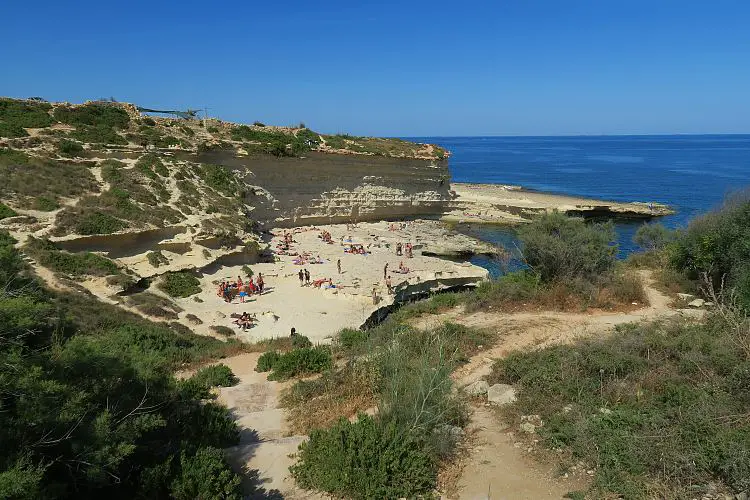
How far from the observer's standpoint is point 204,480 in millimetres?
5504

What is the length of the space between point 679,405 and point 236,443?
6254 mm

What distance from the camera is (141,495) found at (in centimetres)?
526

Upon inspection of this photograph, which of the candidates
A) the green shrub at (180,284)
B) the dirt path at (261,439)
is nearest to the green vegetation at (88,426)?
the dirt path at (261,439)

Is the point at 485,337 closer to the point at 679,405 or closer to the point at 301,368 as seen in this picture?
the point at 301,368

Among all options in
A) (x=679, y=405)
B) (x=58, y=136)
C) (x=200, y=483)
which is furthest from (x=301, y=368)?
(x=58, y=136)

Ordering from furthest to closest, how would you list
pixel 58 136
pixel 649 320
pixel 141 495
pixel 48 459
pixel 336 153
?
pixel 336 153
pixel 58 136
pixel 649 320
pixel 141 495
pixel 48 459

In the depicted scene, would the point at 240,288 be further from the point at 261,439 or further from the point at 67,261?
the point at 261,439

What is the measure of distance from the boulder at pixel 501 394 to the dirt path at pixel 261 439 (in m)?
3.18

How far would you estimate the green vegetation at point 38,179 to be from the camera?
2241 centimetres

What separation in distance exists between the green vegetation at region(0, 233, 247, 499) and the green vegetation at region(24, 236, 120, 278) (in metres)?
13.1

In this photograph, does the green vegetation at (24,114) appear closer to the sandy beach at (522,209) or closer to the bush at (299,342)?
the bush at (299,342)

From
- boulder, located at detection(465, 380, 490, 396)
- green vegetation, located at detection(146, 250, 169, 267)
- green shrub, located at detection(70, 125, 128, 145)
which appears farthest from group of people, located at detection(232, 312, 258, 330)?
green shrub, located at detection(70, 125, 128, 145)

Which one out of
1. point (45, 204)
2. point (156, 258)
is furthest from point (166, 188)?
point (156, 258)

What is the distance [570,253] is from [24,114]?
1328 inches
